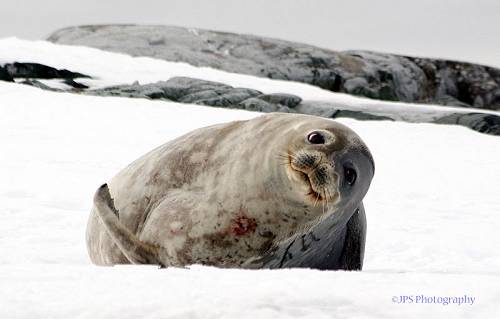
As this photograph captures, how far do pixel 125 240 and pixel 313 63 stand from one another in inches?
802

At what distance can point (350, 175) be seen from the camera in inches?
114

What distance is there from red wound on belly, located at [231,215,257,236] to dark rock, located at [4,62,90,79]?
42.1 ft

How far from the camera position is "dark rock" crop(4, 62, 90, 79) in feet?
48.8

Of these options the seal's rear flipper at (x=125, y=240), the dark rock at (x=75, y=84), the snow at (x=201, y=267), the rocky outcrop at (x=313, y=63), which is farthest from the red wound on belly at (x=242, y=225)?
the rocky outcrop at (x=313, y=63)

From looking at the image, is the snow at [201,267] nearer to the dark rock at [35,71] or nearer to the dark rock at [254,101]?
the dark rock at [254,101]

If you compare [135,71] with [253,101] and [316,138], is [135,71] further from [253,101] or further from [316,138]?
[316,138]

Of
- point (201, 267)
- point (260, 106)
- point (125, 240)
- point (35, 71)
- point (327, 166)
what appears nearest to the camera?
point (201, 267)

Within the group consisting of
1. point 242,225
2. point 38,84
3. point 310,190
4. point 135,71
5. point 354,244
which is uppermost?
point 310,190

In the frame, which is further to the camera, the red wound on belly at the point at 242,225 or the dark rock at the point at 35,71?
the dark rock at the point at 35,71

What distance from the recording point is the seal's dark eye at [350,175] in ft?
9.43

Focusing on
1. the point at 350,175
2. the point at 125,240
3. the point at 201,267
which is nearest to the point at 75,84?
the point at 125,240

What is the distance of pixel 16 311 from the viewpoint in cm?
162

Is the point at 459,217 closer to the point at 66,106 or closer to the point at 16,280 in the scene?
the point at 16,280

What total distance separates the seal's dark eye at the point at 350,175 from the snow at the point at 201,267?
43 cm
